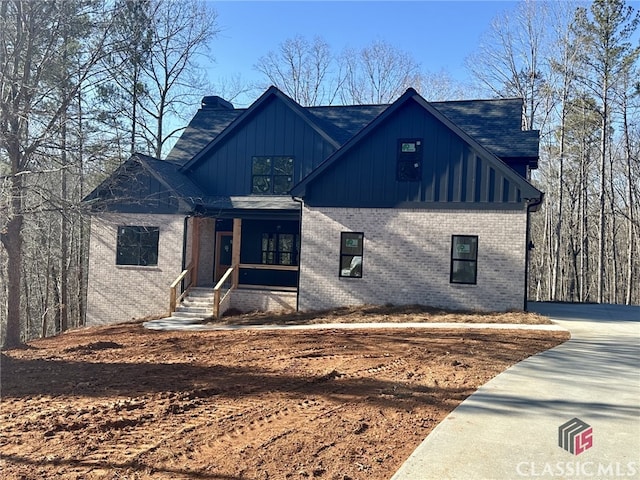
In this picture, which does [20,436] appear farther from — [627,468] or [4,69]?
[4,69]

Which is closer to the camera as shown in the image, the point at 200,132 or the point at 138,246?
the point at 138,246

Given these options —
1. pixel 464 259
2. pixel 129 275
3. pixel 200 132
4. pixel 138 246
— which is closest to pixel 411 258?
pixel 464 259

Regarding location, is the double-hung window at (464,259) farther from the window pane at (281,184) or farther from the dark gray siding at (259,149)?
the window pane at (281,184)

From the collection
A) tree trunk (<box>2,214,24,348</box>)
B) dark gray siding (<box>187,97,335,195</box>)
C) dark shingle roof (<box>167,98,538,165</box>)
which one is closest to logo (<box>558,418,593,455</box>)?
tree trunk (<box>2,214,24,348</box>)

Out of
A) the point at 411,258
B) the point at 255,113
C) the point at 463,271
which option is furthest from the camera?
the point at 255,113

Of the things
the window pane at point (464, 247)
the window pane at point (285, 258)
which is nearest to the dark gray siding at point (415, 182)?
the window pane at point (464, 247)

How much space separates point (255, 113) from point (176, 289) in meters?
7.06

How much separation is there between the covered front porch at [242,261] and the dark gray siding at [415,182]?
198cm

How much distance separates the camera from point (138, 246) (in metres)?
17.5

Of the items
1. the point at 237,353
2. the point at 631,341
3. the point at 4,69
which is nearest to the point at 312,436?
the point at 237,353

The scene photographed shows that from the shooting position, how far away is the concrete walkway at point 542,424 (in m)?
4.43

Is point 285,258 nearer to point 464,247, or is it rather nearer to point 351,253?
point 351,253

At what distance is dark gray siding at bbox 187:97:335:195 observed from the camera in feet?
59.6

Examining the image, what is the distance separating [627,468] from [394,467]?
2.07 meters
